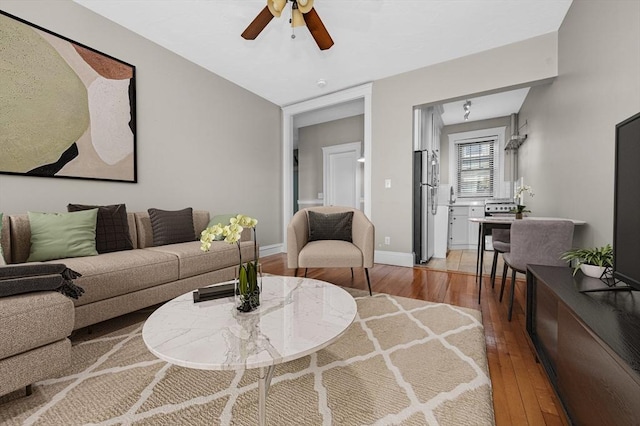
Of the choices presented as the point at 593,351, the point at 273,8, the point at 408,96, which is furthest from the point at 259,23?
the point at 593,351

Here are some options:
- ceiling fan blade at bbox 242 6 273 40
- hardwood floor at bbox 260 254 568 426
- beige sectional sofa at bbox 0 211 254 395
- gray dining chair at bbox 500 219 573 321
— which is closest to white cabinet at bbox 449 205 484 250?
hardwood floor at bbox 260 254 568 426

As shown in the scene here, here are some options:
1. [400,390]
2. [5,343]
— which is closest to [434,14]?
[400,390]

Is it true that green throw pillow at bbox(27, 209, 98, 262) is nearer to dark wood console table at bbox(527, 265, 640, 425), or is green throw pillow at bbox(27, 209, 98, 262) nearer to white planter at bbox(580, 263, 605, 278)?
dark wood console table at bbox(527, 265, 640, 425)

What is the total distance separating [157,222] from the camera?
247 centimetres

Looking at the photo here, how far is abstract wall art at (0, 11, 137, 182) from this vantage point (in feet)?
6.24

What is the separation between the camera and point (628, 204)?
3.27 feet

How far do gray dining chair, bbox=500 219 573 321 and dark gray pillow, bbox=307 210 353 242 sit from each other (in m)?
1.44

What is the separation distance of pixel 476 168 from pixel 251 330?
19.3 ft

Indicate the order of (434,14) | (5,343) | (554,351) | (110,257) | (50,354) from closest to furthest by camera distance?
(5,343) → (50,354) → (554,351) → (110,257) → (434,14)

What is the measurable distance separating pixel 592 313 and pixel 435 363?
729 mm

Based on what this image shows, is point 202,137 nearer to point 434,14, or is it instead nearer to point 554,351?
point 434,14

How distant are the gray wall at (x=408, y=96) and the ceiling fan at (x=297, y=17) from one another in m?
1.64

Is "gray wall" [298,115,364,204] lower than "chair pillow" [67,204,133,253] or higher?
higher

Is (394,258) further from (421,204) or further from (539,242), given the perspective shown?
(539,242)
